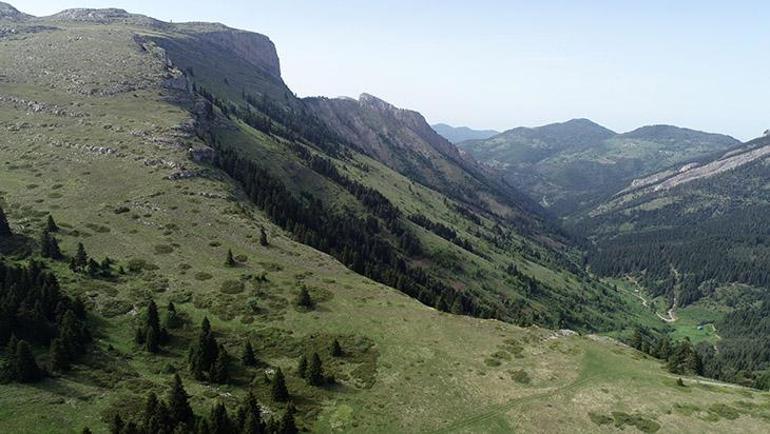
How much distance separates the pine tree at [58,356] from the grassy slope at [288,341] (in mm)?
2147

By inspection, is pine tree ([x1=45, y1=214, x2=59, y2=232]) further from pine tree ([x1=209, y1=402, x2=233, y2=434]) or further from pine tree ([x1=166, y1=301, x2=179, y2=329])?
pine tree ([x1=209, y1=402, x2=233, y2=434])

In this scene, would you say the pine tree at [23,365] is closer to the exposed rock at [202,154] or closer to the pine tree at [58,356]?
the pine tree at [58,356]

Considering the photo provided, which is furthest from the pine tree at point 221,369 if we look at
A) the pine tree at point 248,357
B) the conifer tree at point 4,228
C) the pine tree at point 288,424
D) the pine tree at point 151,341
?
the conifer tree at point 4,228

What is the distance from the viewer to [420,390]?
7381 cm

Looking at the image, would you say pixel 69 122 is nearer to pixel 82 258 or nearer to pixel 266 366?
pixel 82 258

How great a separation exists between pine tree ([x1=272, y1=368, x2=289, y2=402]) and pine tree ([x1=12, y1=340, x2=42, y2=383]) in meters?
30.7

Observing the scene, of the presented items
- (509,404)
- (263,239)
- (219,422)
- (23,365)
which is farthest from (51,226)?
(509,404)

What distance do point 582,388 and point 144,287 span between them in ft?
257

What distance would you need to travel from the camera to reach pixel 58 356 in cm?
6700

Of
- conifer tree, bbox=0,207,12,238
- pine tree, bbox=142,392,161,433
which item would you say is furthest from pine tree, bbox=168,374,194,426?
conifer tree, bbox=0,207,12,238

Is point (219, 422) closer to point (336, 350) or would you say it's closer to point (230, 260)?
point (336, 350)

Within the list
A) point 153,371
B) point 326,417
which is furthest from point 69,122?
point 326,417

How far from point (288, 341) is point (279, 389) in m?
15.3

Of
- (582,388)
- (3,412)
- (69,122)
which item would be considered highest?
(69,122)
